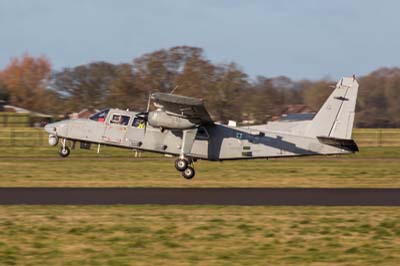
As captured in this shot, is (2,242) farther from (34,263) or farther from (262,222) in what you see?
(262,222)

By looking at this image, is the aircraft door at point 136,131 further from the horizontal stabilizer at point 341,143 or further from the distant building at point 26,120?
the distant building at point 26,120

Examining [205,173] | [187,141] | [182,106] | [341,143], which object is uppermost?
[182,106]

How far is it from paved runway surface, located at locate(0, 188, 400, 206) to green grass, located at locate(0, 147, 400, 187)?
2118 millimetres

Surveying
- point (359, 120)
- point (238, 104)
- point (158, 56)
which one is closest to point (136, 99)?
point (158, 56)

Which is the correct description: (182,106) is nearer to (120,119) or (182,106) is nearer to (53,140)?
(120,119)

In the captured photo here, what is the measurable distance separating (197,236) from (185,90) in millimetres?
61666

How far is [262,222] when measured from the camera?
16234mm

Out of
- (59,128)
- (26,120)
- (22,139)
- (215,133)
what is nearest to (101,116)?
(59,128)

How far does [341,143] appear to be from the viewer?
28.0 metres

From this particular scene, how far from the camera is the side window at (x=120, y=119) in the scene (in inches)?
1177

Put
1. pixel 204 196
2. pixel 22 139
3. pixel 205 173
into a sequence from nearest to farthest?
pixel 204 196 → pixel 205 173 → pixel 22 139

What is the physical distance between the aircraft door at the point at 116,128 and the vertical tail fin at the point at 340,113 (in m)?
7.57

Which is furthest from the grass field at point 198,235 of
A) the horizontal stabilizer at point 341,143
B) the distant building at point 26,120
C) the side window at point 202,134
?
the distant building at point 26,120

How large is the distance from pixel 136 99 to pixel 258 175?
1763 inches
